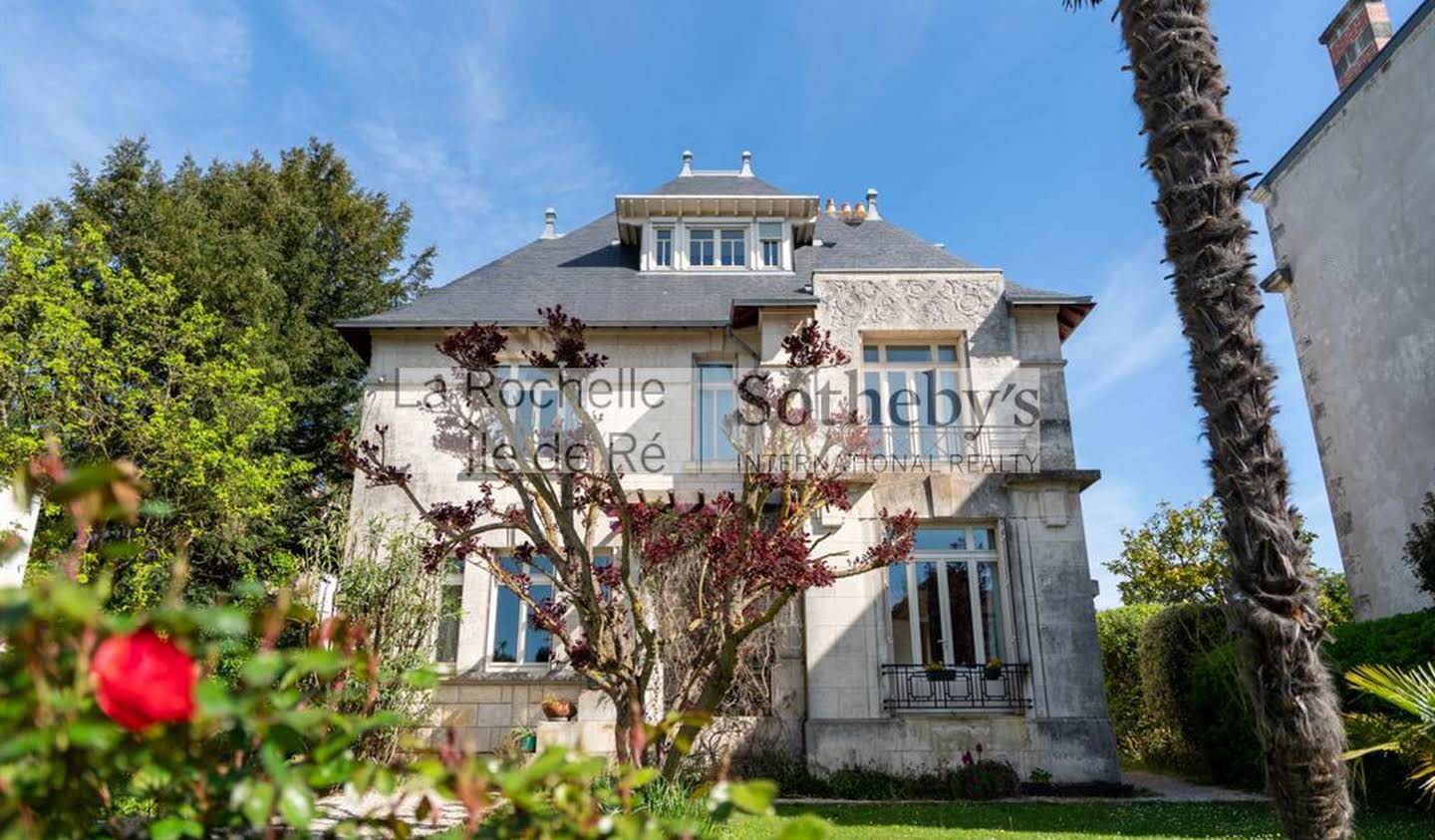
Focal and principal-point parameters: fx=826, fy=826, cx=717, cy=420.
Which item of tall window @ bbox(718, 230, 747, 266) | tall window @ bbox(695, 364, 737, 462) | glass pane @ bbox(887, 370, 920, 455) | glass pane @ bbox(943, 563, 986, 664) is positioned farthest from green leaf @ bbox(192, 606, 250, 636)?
tall window @ bbox(718, 230, 747, 266)

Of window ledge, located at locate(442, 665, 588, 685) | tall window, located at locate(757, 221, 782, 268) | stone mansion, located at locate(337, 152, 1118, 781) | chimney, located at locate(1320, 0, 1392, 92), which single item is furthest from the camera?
tall window, located at locate(757, 221, 782, 268)

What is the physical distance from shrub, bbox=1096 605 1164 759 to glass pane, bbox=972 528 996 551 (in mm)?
5191

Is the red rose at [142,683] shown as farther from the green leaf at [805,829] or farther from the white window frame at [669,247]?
the white window frame at [669,247]

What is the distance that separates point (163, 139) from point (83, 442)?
857cm

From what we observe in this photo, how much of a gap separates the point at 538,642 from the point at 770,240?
29.6 ft

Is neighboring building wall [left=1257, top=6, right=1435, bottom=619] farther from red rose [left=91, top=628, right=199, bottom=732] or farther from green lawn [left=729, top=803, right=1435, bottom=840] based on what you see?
red rose [left=91, top=628, right=199, bottom=732]

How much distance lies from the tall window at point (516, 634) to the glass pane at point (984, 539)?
6.63 metres

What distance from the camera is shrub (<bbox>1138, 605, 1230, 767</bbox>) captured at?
13422 mm

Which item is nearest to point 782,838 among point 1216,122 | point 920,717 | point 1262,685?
point 1262,685

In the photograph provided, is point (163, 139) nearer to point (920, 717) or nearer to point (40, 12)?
point (40, 12)

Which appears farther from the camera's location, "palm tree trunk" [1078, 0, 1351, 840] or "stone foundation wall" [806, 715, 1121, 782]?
"stone foundation wall" [806, 715, 1121, 782]

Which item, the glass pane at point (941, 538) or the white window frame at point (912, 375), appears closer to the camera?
the glass pane at point (941, 538)

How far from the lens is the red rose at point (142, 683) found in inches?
39.3

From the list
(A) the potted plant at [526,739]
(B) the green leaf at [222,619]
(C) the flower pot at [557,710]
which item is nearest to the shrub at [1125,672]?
(C) the flower pot at [557,710]
